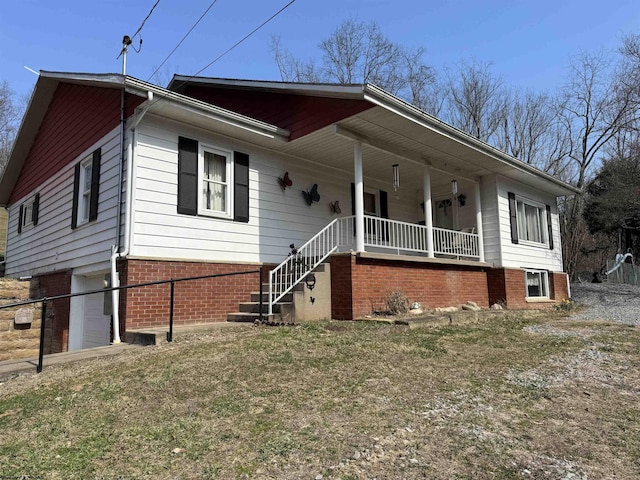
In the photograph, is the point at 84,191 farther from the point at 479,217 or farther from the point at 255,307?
the point at 479,217

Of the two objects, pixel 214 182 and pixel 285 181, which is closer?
pixel 214 182

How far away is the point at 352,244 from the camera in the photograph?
990 cm

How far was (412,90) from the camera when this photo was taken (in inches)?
1083

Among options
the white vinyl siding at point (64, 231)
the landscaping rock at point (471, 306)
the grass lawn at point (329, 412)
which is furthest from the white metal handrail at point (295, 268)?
the landscaping rock at point (471, 306)

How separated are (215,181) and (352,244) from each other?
3133 mm

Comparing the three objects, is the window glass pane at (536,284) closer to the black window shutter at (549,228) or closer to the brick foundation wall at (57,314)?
the black window shutter at (549,228)

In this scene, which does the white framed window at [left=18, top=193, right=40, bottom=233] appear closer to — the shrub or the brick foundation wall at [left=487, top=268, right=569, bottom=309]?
the shrub

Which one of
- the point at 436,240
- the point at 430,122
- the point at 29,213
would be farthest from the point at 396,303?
the point at 29,213

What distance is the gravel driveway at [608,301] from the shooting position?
1161 centimetres

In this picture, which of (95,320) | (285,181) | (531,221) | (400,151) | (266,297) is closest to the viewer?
(266,297)

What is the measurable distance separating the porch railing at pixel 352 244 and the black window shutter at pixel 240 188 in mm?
1344

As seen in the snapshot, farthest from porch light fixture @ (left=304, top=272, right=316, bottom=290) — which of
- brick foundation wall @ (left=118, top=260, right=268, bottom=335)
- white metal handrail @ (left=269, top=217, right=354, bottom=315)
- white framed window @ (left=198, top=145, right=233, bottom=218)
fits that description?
white framed window @ (left=198, top=145, right=233, bottom=218)

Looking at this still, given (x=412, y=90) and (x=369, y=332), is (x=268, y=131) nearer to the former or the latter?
(x=369, y=332)

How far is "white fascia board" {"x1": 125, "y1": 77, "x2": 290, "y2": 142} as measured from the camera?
24.8 feet
